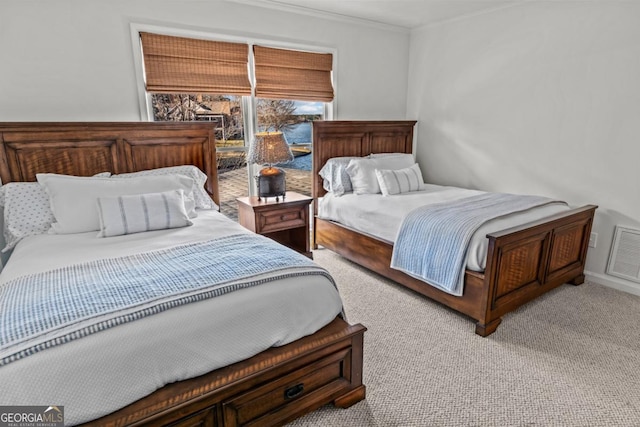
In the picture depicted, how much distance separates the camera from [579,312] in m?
2.66

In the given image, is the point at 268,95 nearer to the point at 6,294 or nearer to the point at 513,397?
the point at 6,294

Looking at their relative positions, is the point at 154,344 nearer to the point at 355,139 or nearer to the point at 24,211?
the point at 24,211

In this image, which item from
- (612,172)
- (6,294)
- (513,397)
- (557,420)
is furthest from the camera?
(612,172)

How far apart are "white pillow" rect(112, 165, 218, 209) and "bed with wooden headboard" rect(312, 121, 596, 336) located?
128cm

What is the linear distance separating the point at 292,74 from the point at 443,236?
2295 mm

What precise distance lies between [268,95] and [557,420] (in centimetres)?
330

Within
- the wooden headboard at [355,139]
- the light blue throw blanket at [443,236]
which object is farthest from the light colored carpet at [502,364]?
the wooden headboard at [355,139]

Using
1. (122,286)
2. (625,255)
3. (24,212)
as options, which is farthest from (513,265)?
(24,212)

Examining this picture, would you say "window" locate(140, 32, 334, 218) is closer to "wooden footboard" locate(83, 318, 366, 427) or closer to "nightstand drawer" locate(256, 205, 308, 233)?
"nightstand drawer" locate(256, 205, 308, 233)

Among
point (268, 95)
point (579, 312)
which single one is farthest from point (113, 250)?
point (579, 312)

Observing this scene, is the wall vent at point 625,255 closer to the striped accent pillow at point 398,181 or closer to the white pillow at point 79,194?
the striped accent pillow at point 398,181

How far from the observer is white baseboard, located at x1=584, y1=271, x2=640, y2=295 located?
2.94 m

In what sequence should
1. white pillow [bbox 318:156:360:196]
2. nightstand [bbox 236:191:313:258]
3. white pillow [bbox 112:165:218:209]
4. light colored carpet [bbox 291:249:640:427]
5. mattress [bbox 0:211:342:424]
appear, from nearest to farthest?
mattress [bbox 0:211:342:424], light colored carpet [bbox 291:249:640:427], white pillow [bbox 112:165:218:209], nightstand [bbox 236:191:313:258], white pillow [bbox 318:156:360:196]

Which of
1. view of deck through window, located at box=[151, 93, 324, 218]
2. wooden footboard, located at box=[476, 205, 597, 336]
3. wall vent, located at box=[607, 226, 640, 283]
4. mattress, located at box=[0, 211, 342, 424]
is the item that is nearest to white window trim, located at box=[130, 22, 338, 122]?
view of deck through window, located at box=[151, 93, 324, 218]
